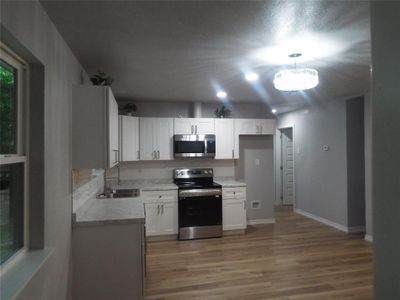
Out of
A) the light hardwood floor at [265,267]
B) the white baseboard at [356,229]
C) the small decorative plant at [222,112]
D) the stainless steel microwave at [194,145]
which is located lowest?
the light hardwood floor at [265,267]

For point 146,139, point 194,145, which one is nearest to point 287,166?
point 194,145

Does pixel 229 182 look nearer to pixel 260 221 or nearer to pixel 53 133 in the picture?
pixel 260 221

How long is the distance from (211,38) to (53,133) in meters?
1.38

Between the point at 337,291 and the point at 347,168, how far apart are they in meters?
2.57

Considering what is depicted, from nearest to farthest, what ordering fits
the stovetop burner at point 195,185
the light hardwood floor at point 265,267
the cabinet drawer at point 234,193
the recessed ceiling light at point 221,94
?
the light hardwood floor at point 265,267 → the recessed ceiling light at point 221,94 → the stovetop burner at point 195,185 → the cabinet drawer at point 234,193

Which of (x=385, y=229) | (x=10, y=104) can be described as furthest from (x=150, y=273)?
(x=385, y=229)

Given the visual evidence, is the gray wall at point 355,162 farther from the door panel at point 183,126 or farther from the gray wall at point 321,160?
the door panel at point 183,126

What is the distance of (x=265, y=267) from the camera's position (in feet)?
11.4

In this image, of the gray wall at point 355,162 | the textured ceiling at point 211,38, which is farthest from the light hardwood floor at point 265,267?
the textured ceiling at point 211,38

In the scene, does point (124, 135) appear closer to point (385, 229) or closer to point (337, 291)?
point (337, 291)

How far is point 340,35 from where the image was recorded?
2.18 meters

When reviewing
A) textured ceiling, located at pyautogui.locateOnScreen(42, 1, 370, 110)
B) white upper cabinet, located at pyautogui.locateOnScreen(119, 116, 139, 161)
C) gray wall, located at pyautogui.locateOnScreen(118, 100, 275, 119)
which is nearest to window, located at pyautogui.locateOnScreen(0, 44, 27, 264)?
textured ceiling, located at pyautogui.locateOnScreen(42, 1, 370, 110)

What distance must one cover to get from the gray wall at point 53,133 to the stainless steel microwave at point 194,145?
254 cm

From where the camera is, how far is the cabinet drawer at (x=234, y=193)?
4760mm
